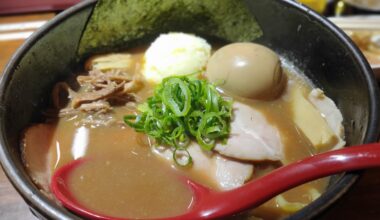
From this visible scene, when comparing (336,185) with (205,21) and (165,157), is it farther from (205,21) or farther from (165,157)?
(205,21)

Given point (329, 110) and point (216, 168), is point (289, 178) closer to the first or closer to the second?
point (216, 168)

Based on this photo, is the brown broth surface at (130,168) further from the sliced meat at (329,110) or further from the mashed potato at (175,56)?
the mashed potato at (175,56)

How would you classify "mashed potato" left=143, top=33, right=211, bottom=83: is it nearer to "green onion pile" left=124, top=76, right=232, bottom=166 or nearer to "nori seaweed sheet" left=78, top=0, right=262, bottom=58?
"nori seaweed sheet" left=78, top=0, right=262, bottom=58

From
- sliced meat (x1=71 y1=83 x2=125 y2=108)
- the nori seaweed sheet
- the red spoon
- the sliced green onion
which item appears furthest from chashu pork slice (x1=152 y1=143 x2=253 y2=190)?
the nori seaweed sheet

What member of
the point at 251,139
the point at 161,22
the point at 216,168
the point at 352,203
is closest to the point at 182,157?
the point at 216,168

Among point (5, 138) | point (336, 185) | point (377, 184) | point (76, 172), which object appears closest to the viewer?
point (336, 185)

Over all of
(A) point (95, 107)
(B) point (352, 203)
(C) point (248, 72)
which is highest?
(C) point (248, 72)

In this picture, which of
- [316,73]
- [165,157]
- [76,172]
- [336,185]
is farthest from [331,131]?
[76,172]
